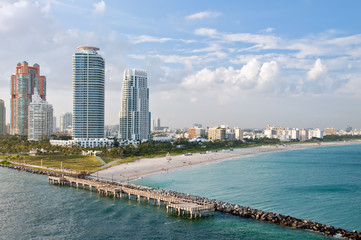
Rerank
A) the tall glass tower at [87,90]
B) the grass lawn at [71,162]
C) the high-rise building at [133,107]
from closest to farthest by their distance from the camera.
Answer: the grass lawn at [71,162]
the tall glass tower at [87,90]
the high-rise building at [133,107]

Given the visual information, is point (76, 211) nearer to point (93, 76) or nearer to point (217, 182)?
point (217, 182)

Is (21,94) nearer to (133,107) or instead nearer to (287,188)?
(133,107)

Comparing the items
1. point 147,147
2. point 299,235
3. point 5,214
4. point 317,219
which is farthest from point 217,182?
point 147,147

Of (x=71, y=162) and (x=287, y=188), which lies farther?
(x=71, y=162)

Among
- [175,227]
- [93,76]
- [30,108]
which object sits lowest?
[175,227]

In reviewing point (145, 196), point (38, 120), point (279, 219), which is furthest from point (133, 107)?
point (279, 219)

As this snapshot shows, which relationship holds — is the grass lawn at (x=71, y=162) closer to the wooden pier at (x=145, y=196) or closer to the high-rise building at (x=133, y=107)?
the wooden pier at (x=145, y=196)

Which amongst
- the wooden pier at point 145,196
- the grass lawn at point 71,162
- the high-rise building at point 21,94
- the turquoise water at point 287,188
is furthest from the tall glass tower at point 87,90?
the wooden pier at point 145,196
